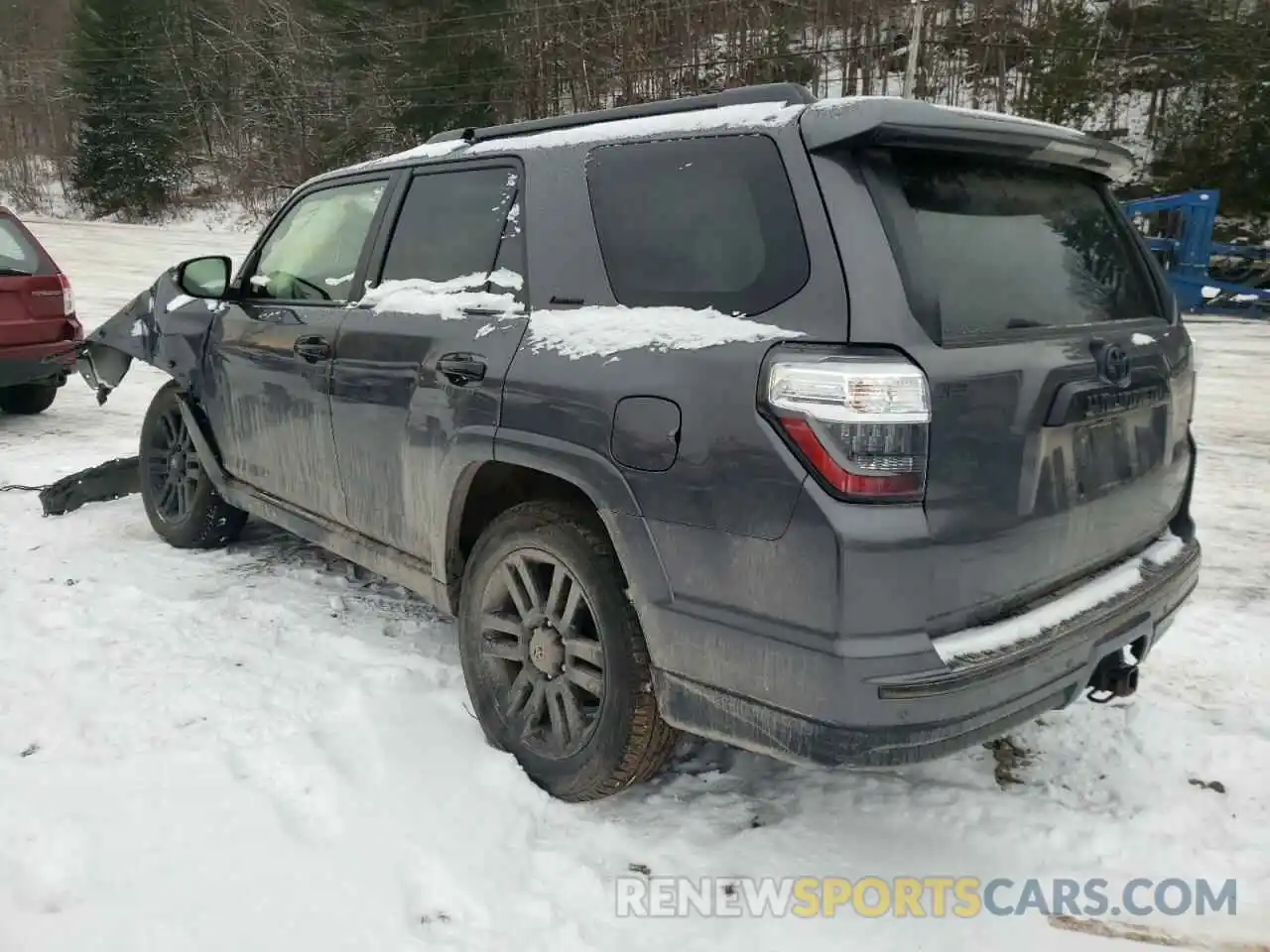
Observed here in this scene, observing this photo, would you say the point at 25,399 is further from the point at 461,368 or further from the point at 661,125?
the point at 661,125

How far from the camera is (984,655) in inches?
80.0

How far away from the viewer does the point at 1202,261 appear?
1593 cm

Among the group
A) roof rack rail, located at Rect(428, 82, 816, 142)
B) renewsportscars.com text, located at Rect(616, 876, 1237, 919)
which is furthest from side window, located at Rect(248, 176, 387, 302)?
renewsportscars.com text, located at Rect(616, 876, 1237, 919)

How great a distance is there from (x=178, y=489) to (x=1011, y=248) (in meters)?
4.26

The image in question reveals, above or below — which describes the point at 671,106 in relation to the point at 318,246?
above

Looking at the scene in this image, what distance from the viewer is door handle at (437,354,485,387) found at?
2.79m

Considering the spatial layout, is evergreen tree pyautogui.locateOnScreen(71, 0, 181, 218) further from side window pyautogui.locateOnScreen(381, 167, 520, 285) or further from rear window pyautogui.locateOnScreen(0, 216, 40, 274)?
side window pyautogui.locateOnScreen(381, 167, 520, 285)

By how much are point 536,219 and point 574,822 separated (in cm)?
179

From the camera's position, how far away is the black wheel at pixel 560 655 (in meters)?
2.47

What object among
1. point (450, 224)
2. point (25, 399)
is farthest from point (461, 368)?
point (25, 399)

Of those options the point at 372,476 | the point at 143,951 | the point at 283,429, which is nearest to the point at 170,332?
the point at 283,429

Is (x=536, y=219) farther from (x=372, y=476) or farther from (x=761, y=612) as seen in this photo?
(x=761, y=612)

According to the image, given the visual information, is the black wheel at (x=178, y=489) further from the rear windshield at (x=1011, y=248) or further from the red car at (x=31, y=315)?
the rear windshield at (x=1011, y=248)

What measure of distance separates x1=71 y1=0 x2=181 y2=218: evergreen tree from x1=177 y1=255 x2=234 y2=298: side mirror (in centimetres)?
4000
